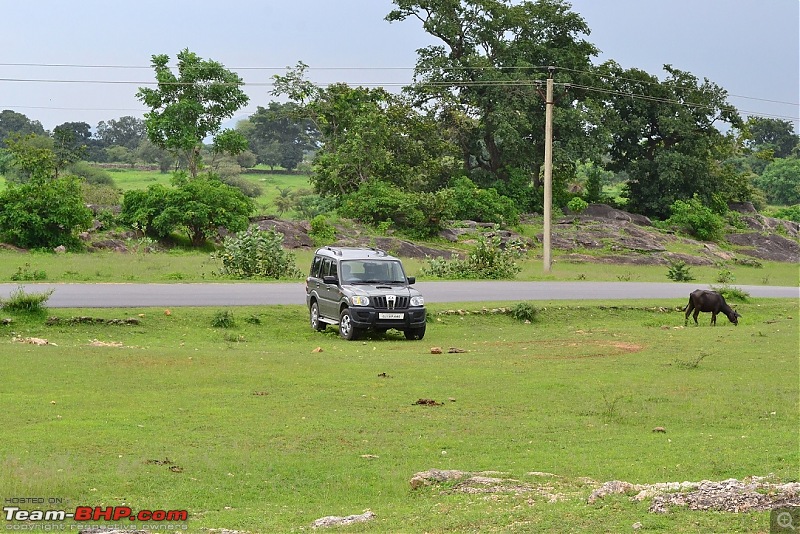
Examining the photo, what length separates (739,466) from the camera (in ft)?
32.6

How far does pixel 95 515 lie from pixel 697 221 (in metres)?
60.2

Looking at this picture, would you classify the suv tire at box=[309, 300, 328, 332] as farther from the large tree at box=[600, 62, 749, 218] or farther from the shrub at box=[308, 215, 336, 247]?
the large tree at box=[600, 62, 749, 218]

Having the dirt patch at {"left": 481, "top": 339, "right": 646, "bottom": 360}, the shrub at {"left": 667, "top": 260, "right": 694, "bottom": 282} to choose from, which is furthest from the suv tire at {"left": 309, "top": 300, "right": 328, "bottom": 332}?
the shrub at {"left": 667, "top": 260, "right": 694, "bottom": 282}

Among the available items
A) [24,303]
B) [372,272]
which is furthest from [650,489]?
[24,303]

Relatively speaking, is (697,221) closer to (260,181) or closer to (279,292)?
(279,292)

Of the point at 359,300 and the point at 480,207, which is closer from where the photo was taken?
the point at 359,300

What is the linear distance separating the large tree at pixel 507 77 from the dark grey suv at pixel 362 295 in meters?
38.6

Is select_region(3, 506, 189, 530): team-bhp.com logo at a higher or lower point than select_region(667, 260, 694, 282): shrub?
lower

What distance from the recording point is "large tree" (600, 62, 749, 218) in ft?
217

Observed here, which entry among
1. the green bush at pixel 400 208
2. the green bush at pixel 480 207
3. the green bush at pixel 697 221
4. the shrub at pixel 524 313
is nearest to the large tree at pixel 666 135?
the green bush at pixel 697 221

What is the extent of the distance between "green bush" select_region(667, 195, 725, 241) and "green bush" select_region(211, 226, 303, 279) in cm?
3606

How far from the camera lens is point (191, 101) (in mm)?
59875

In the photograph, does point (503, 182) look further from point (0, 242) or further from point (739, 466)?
point (739, 466)

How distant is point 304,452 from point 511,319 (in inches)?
659
